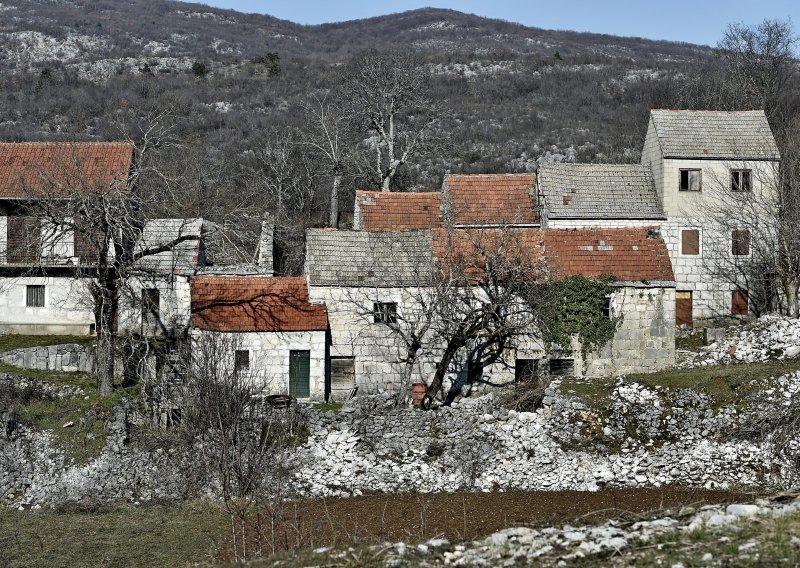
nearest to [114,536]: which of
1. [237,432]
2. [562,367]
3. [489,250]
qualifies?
[237,432]

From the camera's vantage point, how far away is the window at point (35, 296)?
3741 cm

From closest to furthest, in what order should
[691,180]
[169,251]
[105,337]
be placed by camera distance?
[105,337] < [691,180] < [169,251]

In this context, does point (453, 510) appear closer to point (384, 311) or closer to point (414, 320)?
point (384, 311)

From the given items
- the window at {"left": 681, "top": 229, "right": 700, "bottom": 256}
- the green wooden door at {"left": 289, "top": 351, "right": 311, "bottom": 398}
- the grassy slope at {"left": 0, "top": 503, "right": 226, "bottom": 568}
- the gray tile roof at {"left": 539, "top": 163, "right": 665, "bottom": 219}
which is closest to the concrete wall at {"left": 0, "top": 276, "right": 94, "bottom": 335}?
the green wooden door at {"left": 289, "top": 351, "right": 311, "bottom": 398}

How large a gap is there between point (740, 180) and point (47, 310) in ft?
88.6

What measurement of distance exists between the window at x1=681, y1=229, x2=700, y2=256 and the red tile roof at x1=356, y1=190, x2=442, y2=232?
9415mm

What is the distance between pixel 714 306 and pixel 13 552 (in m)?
27.4

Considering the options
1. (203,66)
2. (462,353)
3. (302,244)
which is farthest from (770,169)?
(203,66)

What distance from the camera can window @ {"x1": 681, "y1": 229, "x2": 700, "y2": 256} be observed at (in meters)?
37.7

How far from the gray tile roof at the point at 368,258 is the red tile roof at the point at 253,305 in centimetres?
93

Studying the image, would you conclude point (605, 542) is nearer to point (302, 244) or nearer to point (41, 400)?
point (41, 400)

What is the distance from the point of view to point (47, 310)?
3731 centimetres

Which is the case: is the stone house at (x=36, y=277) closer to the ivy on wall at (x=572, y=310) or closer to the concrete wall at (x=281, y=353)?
the concrete wall at (x=281, y=353)

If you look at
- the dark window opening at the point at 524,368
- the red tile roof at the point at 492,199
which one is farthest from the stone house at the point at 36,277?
the dark window opening at the point at 524,368
